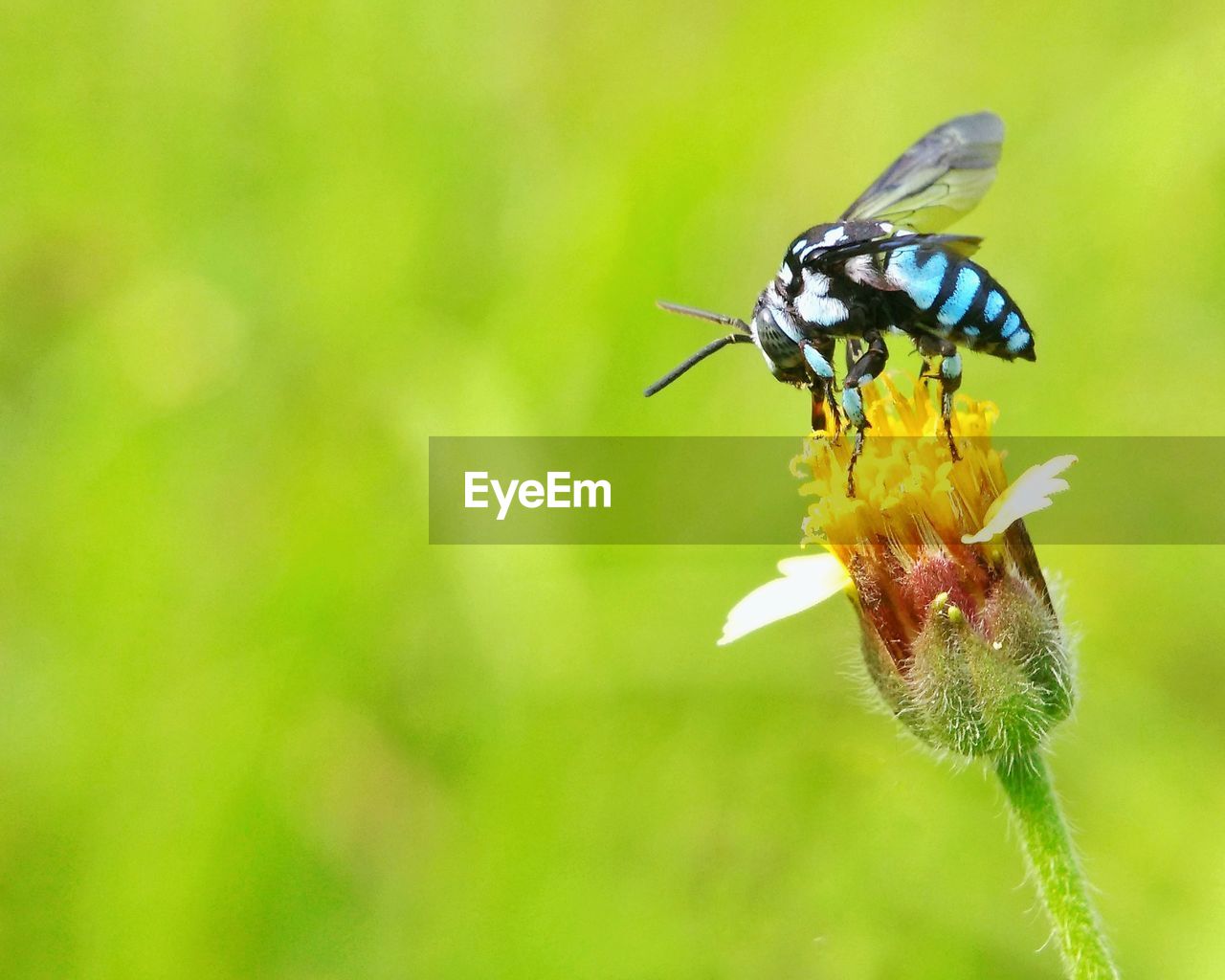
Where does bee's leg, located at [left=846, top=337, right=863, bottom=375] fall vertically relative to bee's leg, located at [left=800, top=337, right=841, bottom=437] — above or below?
above

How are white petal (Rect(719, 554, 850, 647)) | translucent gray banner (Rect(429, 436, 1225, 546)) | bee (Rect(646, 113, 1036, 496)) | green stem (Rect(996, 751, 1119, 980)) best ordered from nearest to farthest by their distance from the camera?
green stem (Rect(996, 751, 1119, 980)) < white petal (Rect(719, 554, 850, 647)) < bee (Rect(646, 113, 1036, 496)) < translucent gray banner (Rect(429, 436, 1225, 546))

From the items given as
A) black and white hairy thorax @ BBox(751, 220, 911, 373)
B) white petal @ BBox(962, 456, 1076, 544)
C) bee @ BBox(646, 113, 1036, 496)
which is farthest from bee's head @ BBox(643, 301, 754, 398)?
white petal @ BBox(962, 456, 1076, 544)

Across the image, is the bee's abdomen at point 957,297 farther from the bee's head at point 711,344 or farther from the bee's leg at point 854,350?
the bee's head at point 711,344

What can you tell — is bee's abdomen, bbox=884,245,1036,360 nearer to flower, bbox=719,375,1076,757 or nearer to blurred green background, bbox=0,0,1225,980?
flower, bbox=719,375,1076,757

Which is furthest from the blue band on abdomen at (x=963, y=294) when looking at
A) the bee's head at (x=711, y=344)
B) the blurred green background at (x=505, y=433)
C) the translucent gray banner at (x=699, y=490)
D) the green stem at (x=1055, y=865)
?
the translucent gray banner at (x=699, y=490)

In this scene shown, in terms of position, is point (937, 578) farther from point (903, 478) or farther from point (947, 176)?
point (947, 176)

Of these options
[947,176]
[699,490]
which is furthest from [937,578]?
[699,490]
